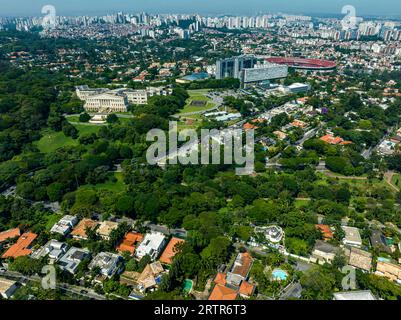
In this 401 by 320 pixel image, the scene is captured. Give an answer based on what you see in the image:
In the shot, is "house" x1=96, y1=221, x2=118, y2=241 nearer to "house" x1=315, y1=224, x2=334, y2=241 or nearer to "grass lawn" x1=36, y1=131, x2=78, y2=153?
"house" x1=315, y1=224, x2=334, y2=241

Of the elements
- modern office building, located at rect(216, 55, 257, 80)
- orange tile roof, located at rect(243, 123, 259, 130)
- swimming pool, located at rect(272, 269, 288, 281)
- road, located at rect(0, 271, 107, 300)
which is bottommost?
orange tile roof, located at rect(243, 123, 259, 130)

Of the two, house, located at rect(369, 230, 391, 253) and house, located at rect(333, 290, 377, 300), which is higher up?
house, located at rect(333, 290, 377, 300)

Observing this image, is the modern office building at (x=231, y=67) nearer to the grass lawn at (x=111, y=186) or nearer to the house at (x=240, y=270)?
the grass lawn at (x=111, y=186)

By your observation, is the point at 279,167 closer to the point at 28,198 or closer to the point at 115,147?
the point at 115,147

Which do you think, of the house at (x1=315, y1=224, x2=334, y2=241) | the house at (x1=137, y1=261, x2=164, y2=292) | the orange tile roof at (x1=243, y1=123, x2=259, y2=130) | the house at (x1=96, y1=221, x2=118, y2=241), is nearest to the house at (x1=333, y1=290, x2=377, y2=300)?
the house at (x1=315, y1=224, x2=334, y2=241)

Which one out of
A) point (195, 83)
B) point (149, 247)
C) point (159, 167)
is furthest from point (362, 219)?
point (195, 83)

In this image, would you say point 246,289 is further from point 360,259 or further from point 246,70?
point 246,70

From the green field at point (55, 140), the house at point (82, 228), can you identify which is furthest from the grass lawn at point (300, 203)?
the green field at point (55, 140)
